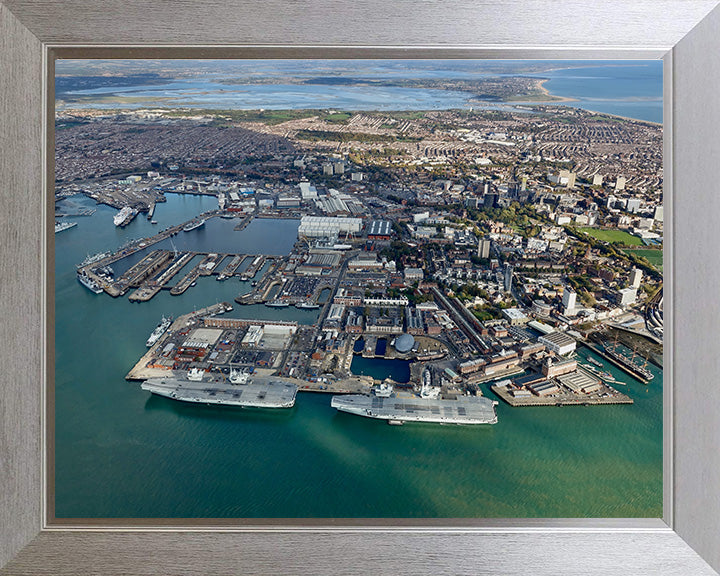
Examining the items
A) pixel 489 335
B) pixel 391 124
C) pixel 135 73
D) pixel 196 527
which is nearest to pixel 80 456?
pixel 196 527

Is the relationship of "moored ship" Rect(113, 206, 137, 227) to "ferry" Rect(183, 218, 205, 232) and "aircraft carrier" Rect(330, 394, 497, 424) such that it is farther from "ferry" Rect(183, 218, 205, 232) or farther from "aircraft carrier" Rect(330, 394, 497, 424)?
"aircraft carrier" Rect(330, 394, 497, 424)

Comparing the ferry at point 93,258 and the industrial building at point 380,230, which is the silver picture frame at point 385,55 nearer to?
the ferry at point 93,258

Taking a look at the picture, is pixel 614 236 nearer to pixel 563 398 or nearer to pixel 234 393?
pixel 563 398

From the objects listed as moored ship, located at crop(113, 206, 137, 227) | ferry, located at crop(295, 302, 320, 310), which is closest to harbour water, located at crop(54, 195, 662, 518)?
moored ship, located at crop(113, 206, 137, 227)

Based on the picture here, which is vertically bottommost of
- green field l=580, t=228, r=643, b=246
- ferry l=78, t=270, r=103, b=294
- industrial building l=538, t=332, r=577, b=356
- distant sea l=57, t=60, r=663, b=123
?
industrial building l=538, t=332, r=577, b=356

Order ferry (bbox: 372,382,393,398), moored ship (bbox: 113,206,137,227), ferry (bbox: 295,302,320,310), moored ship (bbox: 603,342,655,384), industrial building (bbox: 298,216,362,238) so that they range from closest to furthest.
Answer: moored ship (bbox: 603,342,655,384)
ferry (bbox: 372,382,393,398)
ferry (bbox: 295,302,320,310)
moored ship (bbox: 113,206,137,227)
industrial building (bbox: 298,216,362,238)
